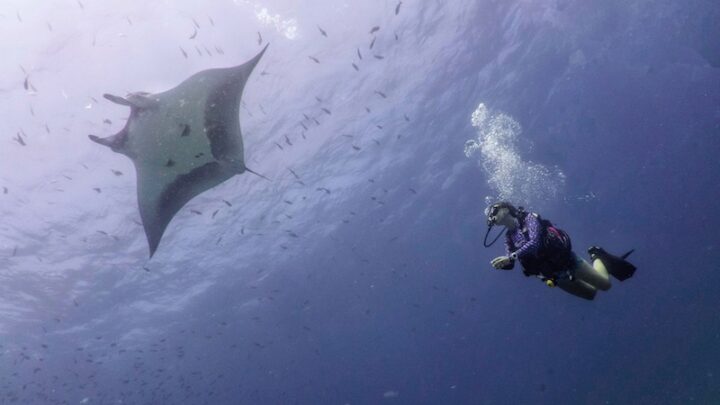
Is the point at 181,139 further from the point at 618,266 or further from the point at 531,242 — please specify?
the point at 618,266

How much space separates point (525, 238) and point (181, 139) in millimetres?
5603

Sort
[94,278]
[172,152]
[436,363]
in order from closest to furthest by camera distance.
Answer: [172,152]
[94,278]
[436,363]

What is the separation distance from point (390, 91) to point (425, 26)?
3548 mm

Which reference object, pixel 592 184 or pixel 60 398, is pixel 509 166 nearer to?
pixel 592 184

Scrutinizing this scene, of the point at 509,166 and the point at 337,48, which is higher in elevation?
the point at 509,166

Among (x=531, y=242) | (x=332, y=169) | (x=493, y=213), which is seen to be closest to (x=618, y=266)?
(x=531, y=242)

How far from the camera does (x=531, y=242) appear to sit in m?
6.15

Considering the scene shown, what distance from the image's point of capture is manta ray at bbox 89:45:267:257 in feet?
22.7

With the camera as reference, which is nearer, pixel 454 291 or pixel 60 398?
pixel 60 398

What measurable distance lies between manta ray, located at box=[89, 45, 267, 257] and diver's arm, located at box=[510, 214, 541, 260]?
14.8ft

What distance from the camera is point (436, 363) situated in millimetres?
101000

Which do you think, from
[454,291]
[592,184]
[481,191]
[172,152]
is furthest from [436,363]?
[172,152]

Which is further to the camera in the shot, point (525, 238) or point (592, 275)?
point (592, 275)

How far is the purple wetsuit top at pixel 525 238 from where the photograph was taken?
20.2ft
